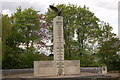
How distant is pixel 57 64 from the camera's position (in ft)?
68.9

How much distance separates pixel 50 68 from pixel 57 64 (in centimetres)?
82

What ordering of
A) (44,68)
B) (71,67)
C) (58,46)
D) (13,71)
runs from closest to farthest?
(44,68), (58,46), (71,67), (13,71)

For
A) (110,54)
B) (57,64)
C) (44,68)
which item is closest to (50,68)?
(44,68)

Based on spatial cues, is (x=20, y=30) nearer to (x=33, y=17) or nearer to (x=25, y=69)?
(x=33, y=17)

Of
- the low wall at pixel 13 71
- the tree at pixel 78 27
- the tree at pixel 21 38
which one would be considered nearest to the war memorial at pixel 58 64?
the low wall at pixel 13 71

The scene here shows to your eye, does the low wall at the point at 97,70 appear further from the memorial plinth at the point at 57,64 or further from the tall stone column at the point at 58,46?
the tall stone column at the point at 58,46

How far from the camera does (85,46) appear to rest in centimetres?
A: 3006

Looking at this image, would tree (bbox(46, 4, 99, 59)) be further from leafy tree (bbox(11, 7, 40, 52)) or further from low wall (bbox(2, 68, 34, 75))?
low wall (bbox(2, 68, 34, 75))

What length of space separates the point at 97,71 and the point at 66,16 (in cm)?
959

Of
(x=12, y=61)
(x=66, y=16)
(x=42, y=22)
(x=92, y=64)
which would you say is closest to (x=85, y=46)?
(x=92, y=64)

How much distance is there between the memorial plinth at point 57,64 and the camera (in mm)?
20281

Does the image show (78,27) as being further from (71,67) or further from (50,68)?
(50,68)

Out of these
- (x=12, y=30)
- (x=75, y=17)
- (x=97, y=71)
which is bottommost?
(x=97, y=71)

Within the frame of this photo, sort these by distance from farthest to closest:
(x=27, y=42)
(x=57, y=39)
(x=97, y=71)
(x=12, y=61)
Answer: (x=27, y=42) < (x=12, y=61) < (x=97, y=71) < (x=57, y=39)
